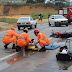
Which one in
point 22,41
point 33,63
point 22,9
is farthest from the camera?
point 22,9

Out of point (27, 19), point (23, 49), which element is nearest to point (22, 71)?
point (23, 49)

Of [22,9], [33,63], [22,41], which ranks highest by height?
[22,41]

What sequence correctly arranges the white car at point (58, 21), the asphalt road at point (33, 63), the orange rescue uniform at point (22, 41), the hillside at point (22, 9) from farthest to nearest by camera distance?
the hillside at point (22, 9), the white car at point (58, 21), the orange rescue uniform at point (22, 41), the asphalt road at point (33, 63)

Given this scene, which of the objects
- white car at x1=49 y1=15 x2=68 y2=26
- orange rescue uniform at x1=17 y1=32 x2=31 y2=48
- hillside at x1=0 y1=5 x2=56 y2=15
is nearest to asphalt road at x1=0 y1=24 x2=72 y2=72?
orange rescue uniform at x1=17 y1=32 x2=31 y2=48

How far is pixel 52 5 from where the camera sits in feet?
336

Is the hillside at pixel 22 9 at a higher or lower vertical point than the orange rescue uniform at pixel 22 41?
lower

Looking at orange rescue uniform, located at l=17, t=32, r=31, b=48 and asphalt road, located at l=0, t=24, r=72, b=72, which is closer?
asphalt road, located at l=0, t=24, r=72, b=72

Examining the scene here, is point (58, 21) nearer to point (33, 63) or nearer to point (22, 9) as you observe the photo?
point (33, 63)

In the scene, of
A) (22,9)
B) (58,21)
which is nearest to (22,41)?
(58,21)

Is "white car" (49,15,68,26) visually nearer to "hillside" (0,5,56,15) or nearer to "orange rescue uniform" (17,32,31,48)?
"orange rescue uniform" (17,32,31,48)

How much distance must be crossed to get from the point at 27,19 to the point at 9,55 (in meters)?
17.7

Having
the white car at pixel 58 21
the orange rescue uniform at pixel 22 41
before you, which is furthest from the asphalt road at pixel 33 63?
the white car at pixel 58 21

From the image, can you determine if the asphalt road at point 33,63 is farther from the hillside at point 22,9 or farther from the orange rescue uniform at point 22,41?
the hillside at point 22,9

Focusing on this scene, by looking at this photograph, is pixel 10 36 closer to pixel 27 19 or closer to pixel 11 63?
pixel 11 63
